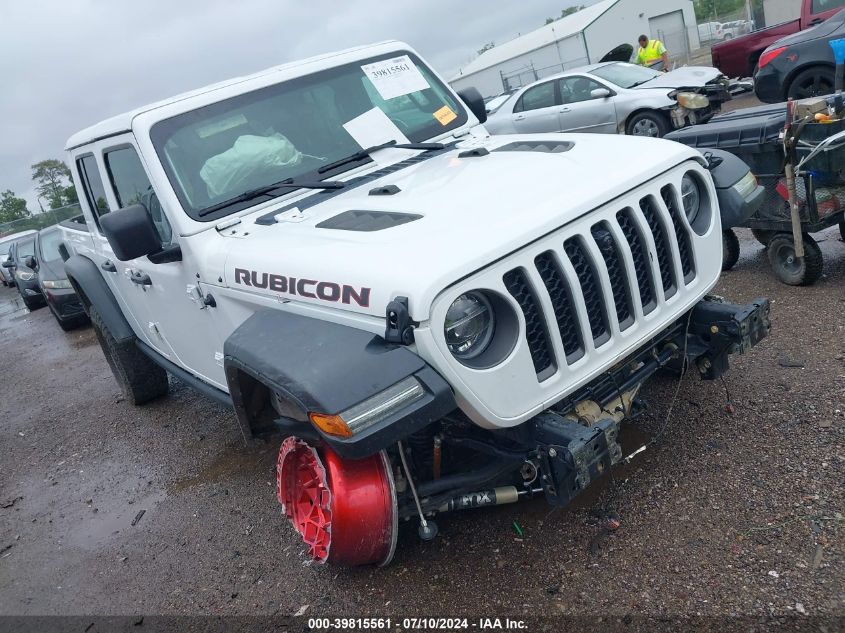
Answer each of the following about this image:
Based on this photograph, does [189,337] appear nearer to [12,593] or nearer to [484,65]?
[12,593]

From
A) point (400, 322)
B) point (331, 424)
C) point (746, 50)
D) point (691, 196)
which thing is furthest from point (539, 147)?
point (746, 50)

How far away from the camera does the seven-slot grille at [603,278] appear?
104 inches

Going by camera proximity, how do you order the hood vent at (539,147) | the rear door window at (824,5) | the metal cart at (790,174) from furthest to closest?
the rear door window at (824,5)
the metal cart at (790,174)
the hood vent at (539,147)

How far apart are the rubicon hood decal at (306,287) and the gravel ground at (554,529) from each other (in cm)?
131

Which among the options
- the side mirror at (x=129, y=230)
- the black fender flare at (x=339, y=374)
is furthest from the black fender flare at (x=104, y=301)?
the black fender flare at (x=339, y=374)

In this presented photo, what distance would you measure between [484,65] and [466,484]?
4345 centimetres

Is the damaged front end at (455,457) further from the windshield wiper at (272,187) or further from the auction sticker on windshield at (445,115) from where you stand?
the auction sticker on windshield at (445,115)

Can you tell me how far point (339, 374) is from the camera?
2.38 meters

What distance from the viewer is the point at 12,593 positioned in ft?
12.7

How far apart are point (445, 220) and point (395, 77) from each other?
1885 mm

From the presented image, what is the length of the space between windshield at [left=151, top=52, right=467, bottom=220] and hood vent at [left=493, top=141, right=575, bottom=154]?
2.13ft

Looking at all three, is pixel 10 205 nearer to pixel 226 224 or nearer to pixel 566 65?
pixel 566 65

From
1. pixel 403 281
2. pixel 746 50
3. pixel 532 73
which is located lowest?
pixel 532 73

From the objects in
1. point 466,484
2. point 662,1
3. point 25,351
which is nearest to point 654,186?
point 466,484
